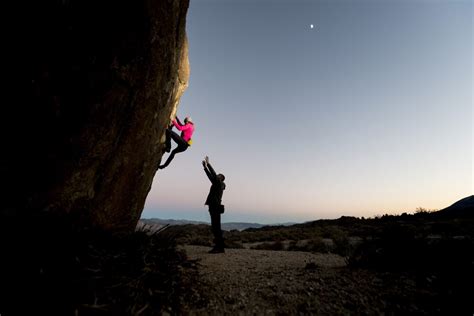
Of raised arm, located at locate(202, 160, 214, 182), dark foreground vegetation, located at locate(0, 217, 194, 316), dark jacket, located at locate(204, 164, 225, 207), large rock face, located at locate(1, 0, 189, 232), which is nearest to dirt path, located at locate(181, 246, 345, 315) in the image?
dark foreground vegetation, located at locate(0, 217, 194, 316)

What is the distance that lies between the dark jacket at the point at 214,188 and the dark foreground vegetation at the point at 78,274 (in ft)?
15.1

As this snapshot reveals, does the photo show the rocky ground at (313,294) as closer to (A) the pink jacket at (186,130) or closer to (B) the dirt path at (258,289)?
(B) the dirt path at (258,289)

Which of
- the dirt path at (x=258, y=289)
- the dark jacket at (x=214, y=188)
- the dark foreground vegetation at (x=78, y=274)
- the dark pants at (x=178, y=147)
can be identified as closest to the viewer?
the dark foreground vegetation at (x=78, y=274)

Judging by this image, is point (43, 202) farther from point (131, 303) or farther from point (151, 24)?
point (151, 24)

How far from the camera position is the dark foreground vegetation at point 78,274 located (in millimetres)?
2244

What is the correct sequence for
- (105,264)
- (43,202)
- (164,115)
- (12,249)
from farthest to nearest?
(164,115) < (43,202) < (105,264) < (12,249)

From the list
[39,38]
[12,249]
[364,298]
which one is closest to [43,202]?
[12,249]

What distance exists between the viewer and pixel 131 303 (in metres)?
2.52

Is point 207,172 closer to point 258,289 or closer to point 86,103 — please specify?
point 258,289

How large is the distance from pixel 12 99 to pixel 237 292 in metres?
3.65

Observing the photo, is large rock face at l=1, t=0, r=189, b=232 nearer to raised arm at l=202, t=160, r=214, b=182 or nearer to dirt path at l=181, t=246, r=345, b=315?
dirt path at l=181, t=246, r=345, b=315

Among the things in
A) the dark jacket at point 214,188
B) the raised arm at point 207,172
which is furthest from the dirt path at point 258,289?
the raised arm at point 207,172

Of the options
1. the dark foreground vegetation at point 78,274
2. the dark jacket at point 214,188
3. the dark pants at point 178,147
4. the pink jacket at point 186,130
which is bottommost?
the dark foreground vegetation at point 78,274

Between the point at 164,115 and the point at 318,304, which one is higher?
the point at 164,115
